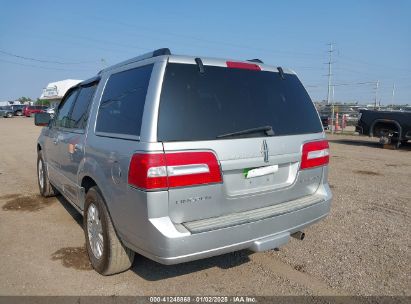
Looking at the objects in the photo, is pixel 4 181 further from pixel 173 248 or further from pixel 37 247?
pixel 173 248

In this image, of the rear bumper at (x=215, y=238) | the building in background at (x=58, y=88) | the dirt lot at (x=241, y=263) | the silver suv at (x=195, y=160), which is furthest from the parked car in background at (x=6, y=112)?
the rear bumper at (x=215, y=238)

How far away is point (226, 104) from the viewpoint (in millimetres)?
3072

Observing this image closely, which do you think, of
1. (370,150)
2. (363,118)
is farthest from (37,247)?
(363,118)

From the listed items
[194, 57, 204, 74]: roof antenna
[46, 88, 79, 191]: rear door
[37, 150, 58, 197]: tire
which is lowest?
[37, 150, 58, 197]: tire

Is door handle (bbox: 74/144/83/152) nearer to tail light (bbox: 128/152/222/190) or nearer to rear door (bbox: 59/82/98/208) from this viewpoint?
rear door (bbox: 59/82/98/208)

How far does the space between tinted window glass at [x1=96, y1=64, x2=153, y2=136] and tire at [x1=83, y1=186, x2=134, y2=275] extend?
680mm

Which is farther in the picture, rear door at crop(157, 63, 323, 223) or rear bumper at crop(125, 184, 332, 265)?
rear door at crop(157, 63, 323, 223)

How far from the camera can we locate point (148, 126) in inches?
107

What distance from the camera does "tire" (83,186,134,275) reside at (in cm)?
328

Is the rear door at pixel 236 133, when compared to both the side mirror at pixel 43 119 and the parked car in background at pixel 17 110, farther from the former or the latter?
the parked car in background at pixel 17 110

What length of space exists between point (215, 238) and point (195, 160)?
612 mm

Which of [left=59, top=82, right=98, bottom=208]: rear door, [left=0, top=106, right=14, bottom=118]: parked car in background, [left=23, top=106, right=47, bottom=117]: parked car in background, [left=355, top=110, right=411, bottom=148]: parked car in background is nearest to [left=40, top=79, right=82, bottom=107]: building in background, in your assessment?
[left=23, top=106, right=47, bottom=117]: parked car in background

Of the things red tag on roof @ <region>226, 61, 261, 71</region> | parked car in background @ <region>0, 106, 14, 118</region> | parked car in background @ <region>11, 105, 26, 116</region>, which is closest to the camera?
red tag on roof @ <region>226, 61, 261, 71</region>

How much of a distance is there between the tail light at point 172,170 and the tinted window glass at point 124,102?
0.29 meters
